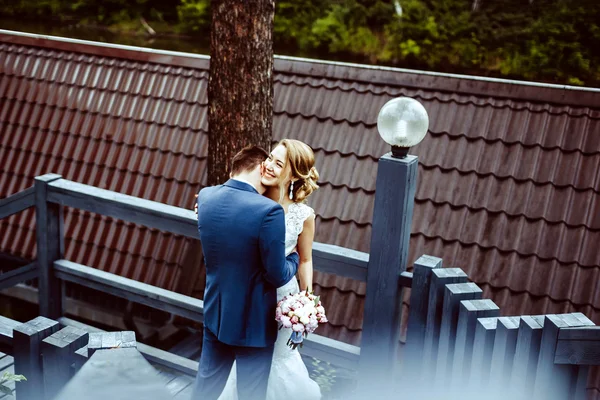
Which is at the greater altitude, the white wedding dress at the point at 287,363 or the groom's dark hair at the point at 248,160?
the groom's dark hair at the point at 248,160

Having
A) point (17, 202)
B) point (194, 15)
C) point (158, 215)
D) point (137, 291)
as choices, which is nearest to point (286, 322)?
point (158, 215)

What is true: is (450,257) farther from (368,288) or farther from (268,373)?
(268,373)

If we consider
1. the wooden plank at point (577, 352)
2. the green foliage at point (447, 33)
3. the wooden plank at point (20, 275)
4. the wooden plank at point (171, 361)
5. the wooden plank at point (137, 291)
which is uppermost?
the green foliage at point (447, 33)

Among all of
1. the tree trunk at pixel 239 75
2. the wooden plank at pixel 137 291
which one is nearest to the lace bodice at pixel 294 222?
the wooden plank at pixel 137 291

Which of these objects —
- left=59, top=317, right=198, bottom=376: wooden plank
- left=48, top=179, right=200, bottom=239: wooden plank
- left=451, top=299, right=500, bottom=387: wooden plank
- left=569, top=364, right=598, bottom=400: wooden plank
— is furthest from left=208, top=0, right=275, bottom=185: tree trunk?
left=569, top=364, right=598, bottom=400: wooden plank

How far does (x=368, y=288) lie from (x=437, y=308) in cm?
41

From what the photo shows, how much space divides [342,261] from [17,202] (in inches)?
92.5

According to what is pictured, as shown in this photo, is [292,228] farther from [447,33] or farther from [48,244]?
[447,33]

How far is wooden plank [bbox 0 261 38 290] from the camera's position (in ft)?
13.5

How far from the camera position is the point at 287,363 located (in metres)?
2.77

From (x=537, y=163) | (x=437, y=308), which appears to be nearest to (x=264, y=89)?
(x=437, y=308)

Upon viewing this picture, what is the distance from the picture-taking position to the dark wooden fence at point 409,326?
7.10 ft

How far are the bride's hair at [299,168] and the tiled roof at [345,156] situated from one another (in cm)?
293

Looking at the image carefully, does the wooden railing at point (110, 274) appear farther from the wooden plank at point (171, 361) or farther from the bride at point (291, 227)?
the bride at point (291, 227)
